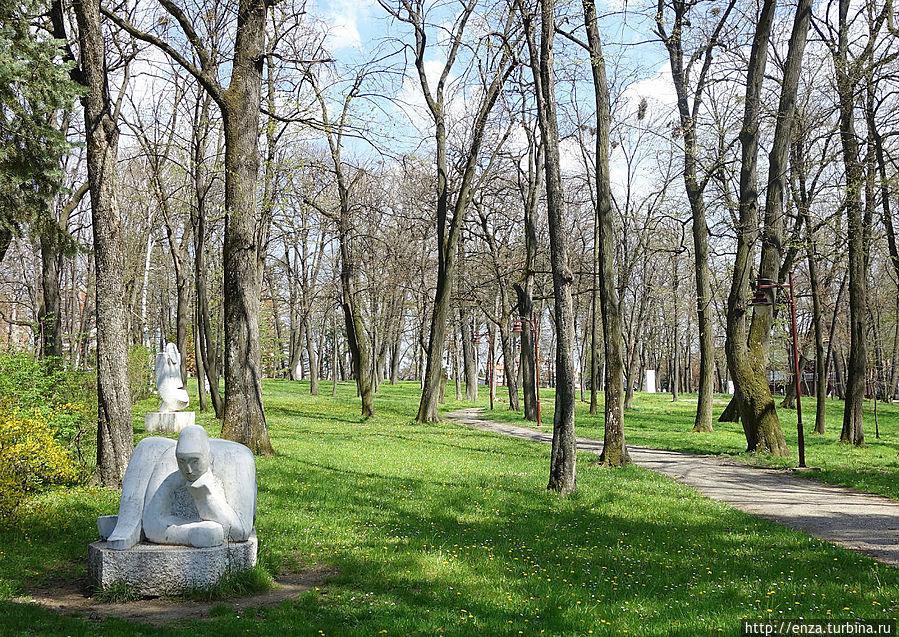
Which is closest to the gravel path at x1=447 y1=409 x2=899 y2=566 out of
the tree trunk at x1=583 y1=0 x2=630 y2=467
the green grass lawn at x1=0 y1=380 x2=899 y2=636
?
the green grass lawn at x1=0 y1=380 x2=899 y2=636

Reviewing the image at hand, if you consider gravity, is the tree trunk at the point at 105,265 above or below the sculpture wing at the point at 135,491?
above

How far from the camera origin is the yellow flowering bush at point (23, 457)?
278 inches

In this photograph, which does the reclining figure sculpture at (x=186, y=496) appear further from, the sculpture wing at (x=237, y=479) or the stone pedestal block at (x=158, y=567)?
the stone pedestal block at (x=158, y=567)

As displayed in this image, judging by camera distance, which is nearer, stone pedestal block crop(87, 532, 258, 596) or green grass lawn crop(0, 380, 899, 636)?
green grass lawn crop(0, 380, 899, 636)

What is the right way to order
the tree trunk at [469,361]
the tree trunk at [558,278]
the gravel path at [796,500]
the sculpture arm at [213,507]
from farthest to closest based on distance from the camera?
the tree trunk at [469,361], the tree trunk at [558,278], the gravel path at [796,500], the sculpture arm at [213,507]

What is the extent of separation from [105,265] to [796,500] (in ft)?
37.0

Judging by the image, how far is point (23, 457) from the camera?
7578 mm

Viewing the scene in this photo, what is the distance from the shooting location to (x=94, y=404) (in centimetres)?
1223

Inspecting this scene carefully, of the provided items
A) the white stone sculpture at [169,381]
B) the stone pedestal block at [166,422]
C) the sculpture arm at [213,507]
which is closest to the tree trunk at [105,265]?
the sculpture arm at [213,507]

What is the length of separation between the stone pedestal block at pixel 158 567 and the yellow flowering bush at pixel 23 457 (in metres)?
2.05

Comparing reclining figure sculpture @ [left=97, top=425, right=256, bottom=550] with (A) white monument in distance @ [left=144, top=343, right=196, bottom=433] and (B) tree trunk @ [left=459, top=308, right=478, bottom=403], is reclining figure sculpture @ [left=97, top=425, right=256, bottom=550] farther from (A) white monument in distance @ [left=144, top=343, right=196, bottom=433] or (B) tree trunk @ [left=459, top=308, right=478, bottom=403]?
(B) tree trunk @ [left=459, top=308, right=478, bottom=403]

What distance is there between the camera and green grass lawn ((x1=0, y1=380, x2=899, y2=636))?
16.5 feet

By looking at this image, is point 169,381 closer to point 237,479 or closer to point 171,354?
point 171,354

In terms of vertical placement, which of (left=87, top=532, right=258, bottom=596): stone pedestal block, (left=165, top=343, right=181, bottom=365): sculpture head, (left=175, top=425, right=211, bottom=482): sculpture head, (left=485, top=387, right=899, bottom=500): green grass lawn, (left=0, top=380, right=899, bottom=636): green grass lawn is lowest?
(left=485, top=387, right=899, bottom=500): green grass lawn
